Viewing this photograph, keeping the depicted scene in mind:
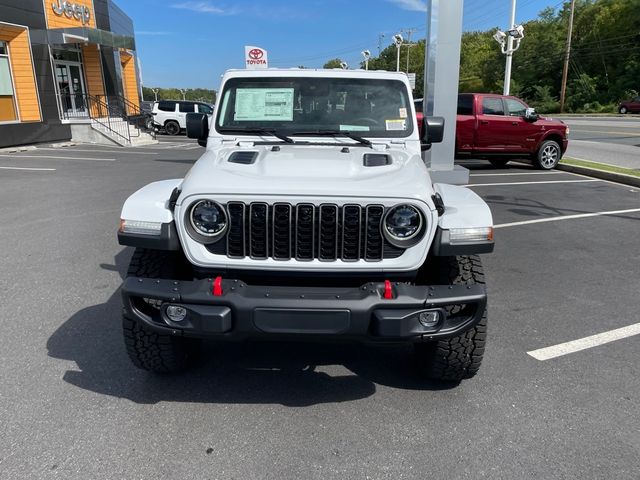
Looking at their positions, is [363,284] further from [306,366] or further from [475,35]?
[475,35]

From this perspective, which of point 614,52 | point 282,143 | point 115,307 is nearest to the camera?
point 282,143

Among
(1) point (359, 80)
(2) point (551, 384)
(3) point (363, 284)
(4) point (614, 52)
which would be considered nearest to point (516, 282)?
(2) point (551, 384)

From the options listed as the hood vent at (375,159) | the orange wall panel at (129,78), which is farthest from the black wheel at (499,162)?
the orange wall panel at (129,78)

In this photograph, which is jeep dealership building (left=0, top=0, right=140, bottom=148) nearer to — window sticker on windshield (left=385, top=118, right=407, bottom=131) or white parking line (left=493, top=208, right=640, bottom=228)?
white parking line (left=493, top=208, right=640, bottom=228)

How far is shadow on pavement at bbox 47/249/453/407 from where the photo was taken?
313 centimetres

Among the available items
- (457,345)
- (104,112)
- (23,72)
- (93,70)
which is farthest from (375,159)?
(93,70)

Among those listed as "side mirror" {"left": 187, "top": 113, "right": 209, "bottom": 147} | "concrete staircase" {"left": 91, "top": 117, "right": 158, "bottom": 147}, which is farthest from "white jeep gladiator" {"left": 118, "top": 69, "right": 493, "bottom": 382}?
"concrete staircase" {"left": 91, "top": 117, "right": 158, "bottom": 147}

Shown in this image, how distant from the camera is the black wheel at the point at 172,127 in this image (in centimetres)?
2625

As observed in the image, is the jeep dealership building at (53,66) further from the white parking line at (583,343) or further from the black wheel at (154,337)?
the white parking line at (583,343)

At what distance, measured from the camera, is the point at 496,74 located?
69.7 meters

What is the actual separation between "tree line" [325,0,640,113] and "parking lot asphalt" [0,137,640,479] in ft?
183

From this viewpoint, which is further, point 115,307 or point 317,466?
point 115,307

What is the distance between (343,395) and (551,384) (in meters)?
1.30

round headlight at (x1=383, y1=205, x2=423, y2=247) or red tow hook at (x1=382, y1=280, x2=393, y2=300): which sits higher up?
round headlight at (x1=383, y1=205, x2=423, y2=247)
